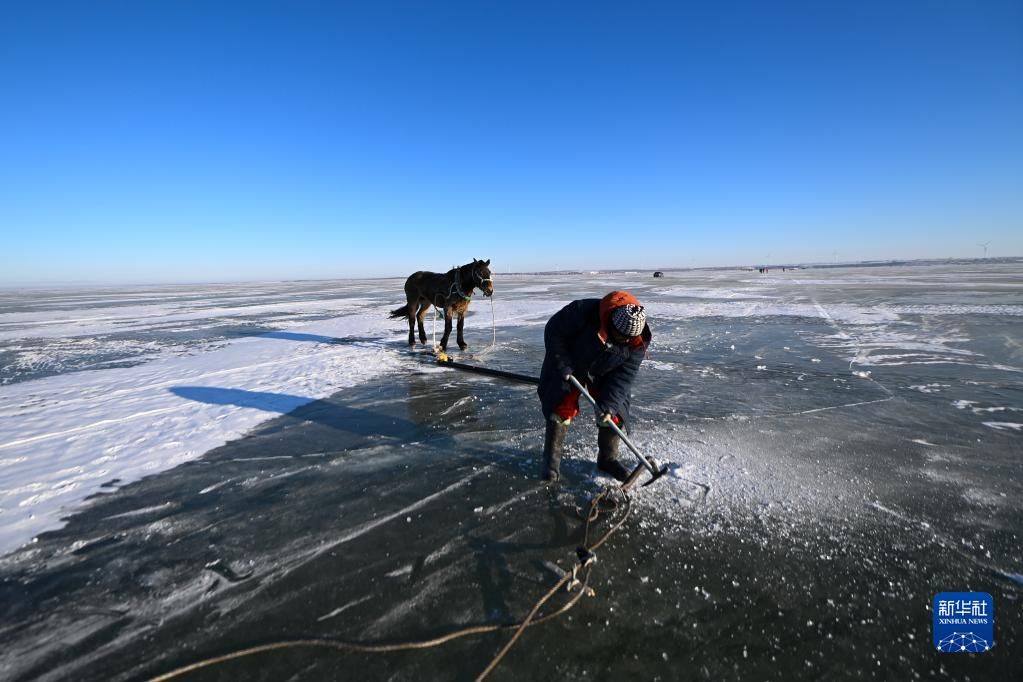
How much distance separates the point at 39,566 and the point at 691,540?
4470 millimetres

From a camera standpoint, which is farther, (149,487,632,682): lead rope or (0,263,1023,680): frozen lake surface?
(0,263,1023,680): frozen lake surface

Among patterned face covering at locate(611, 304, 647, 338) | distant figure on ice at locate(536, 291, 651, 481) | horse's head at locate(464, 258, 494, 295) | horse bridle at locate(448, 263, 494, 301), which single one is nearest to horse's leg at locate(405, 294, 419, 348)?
horse bridle at locate(448, 263, 494, 301)

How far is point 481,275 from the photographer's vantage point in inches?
355

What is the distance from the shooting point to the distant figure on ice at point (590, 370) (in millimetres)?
3531

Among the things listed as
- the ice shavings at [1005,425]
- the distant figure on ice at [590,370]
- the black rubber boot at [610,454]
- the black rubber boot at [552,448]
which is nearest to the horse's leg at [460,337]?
the distant figure on ice at [590,370]

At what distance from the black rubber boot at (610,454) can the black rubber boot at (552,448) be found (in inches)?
14.4

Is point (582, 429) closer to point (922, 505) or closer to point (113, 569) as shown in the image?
point (922, 505)

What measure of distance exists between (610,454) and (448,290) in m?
6.66

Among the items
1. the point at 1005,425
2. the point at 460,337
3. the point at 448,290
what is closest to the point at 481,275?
the point at 448,290

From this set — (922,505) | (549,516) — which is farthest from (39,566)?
(922,505)

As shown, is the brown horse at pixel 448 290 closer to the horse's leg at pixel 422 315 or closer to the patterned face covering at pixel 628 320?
the horse's leg at pixel 422 315

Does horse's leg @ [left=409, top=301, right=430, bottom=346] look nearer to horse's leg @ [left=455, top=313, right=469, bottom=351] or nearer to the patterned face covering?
horse's leg @ [left=455, top=313, right=469, bottom=351]

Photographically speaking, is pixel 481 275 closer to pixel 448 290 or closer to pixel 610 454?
pixel 448 290

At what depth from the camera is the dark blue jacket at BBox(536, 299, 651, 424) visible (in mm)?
3584
